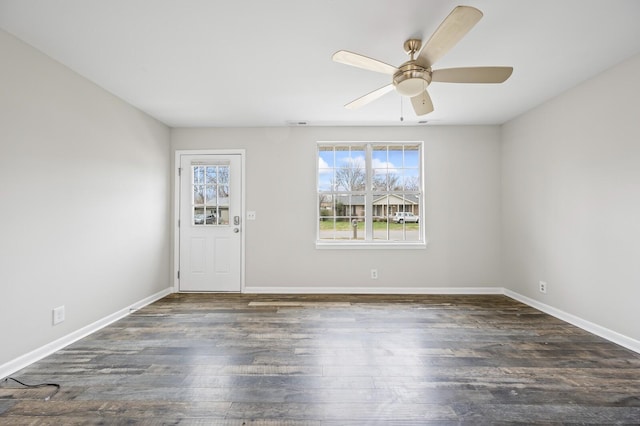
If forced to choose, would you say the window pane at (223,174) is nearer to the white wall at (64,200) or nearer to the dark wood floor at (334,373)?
the white wall at (64,200)

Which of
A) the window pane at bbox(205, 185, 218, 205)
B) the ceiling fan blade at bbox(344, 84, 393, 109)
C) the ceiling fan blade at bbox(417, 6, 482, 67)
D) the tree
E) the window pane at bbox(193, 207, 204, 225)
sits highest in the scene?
the ceiling fan blade at bbox(417, 6, 482, 67)

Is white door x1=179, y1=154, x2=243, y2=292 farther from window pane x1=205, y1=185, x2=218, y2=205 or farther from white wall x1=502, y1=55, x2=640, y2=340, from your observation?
white wall x1=502, y1=55, x2=640, y2=340

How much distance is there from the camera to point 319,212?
4.33 m

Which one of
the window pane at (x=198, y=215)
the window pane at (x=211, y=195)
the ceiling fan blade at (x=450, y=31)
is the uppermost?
the ceiling fan blade at (x=450, y=31)

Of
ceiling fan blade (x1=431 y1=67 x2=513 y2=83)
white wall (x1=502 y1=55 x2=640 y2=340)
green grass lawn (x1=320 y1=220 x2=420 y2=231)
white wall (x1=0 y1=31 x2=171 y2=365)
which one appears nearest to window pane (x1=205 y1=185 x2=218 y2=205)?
white wall (x1=0 y1=31 x2=171 y2=365)

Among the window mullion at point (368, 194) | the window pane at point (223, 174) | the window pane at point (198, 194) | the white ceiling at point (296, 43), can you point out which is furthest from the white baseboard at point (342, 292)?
the white ceiling at point (296, 43)

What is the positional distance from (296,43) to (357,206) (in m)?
2.55

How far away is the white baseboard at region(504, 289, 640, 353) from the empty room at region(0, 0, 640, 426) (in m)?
0.02

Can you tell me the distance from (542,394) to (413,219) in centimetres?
267

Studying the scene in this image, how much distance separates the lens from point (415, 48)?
2184 millimetres

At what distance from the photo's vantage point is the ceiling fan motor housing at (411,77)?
2018 mm

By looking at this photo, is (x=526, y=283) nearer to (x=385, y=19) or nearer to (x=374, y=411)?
(x=374, y=411)

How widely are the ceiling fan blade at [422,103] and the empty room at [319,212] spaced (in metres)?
0.02

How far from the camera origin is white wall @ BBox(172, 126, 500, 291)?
4.18 meters
